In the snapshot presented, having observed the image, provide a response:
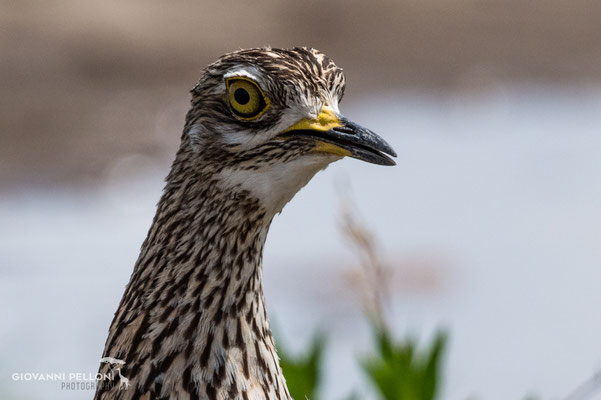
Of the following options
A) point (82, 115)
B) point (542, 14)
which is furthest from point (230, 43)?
point (542, 14)

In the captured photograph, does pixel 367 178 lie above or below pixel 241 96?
below

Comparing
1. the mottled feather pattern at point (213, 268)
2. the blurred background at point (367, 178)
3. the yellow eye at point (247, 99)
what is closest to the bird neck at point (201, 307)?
the mottled feather pattern at point (213, 268)

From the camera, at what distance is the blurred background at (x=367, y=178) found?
8.16 metres

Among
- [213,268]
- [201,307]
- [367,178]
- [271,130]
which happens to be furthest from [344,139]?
[367,178]

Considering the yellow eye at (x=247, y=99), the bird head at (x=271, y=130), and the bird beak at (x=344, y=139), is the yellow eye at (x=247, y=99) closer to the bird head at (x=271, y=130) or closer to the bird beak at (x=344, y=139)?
the bird head at (x=271, y=130)

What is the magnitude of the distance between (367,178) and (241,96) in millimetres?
6236

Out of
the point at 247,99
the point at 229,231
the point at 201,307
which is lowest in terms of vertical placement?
the point at 201,307

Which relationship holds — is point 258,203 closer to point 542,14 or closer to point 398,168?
point 398,168

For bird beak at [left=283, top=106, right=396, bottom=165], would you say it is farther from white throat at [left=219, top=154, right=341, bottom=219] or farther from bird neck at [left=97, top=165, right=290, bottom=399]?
bird neck at [left=97, top=165, right=290, bottom=399]

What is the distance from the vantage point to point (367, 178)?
10.4 meters

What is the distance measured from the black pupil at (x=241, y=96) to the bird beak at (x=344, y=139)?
0.51 feet

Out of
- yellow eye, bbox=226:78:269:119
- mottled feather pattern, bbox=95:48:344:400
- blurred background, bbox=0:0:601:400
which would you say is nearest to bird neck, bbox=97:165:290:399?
mottled feather pattern, bbox=95:48:344:400

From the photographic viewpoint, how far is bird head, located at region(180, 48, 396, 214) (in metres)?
4.10

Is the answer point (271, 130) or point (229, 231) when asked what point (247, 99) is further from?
point (229, 231)
